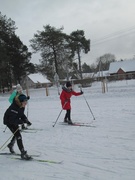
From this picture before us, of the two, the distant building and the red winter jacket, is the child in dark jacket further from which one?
the distant building

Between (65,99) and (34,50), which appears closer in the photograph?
(65,99)

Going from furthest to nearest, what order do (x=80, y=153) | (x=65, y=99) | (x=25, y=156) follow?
(x=65, y=99)
(x=80, y=153)
(x=25, y=156)

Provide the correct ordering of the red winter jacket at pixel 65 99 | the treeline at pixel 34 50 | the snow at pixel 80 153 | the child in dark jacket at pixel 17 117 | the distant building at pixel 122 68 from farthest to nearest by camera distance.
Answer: the distant building at pixel 122 68 < the treeline at pixel 34 50 < the red winter jacket at pixel 65 99 < the child in dark jacket at pixel 17 117 < the snow at pixel 80 153

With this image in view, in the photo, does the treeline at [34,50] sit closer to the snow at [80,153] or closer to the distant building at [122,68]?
the distant building at [122,68]

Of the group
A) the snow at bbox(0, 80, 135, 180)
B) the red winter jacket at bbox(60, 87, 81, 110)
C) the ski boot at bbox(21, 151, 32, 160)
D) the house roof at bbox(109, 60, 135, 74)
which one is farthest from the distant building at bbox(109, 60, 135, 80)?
the ski boot at bbox(21, 151, 32, 160)

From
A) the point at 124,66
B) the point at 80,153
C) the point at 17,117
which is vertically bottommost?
the point at 80,153

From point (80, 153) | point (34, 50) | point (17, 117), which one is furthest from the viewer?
point (34, 50)

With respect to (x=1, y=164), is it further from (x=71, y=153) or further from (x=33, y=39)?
(x=33, y=39)

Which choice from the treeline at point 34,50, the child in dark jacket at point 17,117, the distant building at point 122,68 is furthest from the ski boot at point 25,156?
the distant building at point 122,68

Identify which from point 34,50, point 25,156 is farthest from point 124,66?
point 25,156

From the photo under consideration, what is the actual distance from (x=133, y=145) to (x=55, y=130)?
11.1ft

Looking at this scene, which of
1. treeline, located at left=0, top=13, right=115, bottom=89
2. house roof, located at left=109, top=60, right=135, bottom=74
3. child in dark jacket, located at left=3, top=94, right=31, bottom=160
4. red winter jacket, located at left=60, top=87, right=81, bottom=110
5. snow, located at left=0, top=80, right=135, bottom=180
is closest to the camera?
snow, located at left=0, top=80, right=135, bottom=180

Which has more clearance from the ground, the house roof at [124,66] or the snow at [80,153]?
A: the house roof at [124,66]

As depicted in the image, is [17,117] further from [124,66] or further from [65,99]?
[124,66]
